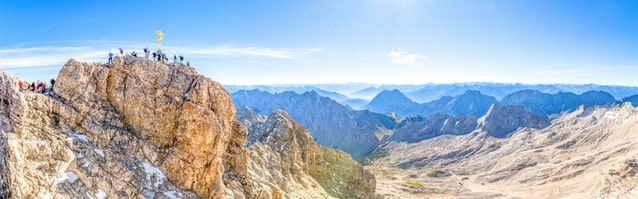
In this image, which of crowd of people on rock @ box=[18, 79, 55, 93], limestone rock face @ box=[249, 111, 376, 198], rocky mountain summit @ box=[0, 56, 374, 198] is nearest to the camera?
rocky mountain summit @ box=[0, 56, 374, 198]

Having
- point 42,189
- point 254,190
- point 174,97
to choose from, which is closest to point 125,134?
point 174,97

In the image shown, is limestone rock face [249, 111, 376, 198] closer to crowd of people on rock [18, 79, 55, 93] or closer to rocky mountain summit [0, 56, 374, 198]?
rocky mountain summit [0, 56, 374, 198]

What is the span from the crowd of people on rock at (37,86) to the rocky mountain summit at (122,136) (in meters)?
1.56

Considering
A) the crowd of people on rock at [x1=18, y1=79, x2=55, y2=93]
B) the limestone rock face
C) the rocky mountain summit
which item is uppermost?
the crowd of people on rock at [x1=18, y1=79, x2=55, y2=93]

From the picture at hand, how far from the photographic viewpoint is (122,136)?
49062 millimetres

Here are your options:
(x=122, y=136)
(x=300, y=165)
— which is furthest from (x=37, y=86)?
(x=300, y=165)

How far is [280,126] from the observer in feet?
379

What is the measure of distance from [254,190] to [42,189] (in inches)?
1140

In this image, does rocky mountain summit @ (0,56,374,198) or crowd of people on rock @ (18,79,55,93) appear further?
crowd of people on rock @ (18,79,55,93)

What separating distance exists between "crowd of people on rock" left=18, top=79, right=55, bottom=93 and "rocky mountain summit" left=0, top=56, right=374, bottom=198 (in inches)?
61.4

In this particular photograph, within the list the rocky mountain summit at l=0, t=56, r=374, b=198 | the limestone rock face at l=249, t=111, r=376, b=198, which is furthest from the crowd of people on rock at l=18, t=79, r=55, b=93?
the limestone rock face at l=249, t=111, r=376, b=198

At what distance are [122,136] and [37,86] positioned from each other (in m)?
11.2

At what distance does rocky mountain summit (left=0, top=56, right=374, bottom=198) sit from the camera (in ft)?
131

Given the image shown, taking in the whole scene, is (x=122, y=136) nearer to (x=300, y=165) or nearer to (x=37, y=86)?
(x=37, y=86)
